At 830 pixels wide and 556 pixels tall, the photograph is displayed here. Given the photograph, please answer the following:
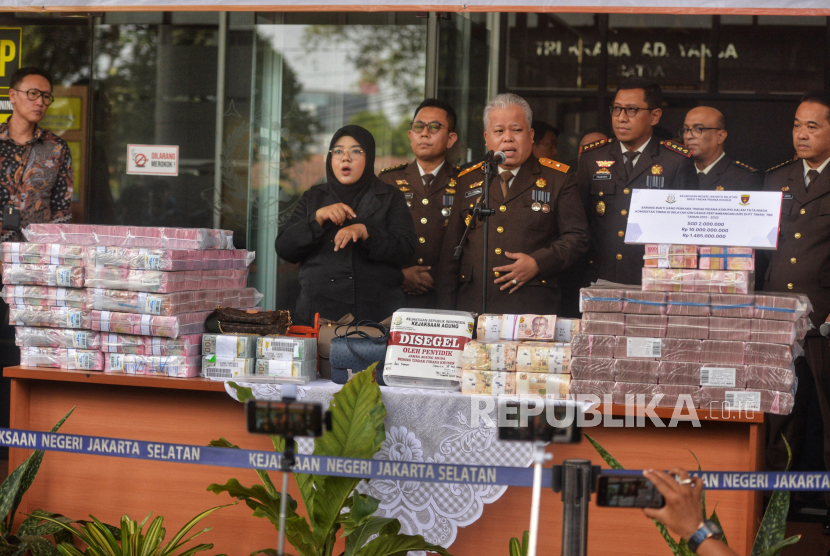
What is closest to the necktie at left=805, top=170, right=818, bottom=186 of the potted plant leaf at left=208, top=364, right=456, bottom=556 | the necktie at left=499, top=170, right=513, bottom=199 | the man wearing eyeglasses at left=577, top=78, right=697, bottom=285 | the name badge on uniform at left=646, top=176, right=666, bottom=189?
the man wearing eyeglasses at left=577, top=78, right=697, bottom=285

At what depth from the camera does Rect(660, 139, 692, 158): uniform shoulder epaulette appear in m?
4.22

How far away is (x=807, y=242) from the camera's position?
4.08 meters

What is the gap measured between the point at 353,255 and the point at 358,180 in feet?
1.12

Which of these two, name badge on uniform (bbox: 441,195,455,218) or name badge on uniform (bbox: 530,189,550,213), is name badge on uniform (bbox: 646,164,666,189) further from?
name badge on uniform (bbox: 441,195,455,218)

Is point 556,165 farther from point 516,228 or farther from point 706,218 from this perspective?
point 706,218

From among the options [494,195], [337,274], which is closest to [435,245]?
[494,195]

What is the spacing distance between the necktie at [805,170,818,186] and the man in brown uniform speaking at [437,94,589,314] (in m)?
1.07

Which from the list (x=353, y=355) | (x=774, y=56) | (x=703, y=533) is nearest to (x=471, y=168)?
(x=353, y=355)

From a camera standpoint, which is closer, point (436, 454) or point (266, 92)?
point (436, 454)

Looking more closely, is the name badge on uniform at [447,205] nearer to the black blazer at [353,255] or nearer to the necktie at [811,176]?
the black blazer at [353,255]

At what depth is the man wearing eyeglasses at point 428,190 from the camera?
4.51m

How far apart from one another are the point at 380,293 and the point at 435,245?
2.15ft

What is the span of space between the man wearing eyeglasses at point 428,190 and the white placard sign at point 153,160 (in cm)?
182

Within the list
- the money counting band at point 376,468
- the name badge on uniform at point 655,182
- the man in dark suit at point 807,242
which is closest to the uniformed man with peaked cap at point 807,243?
the man in dark suit at point 807,242
